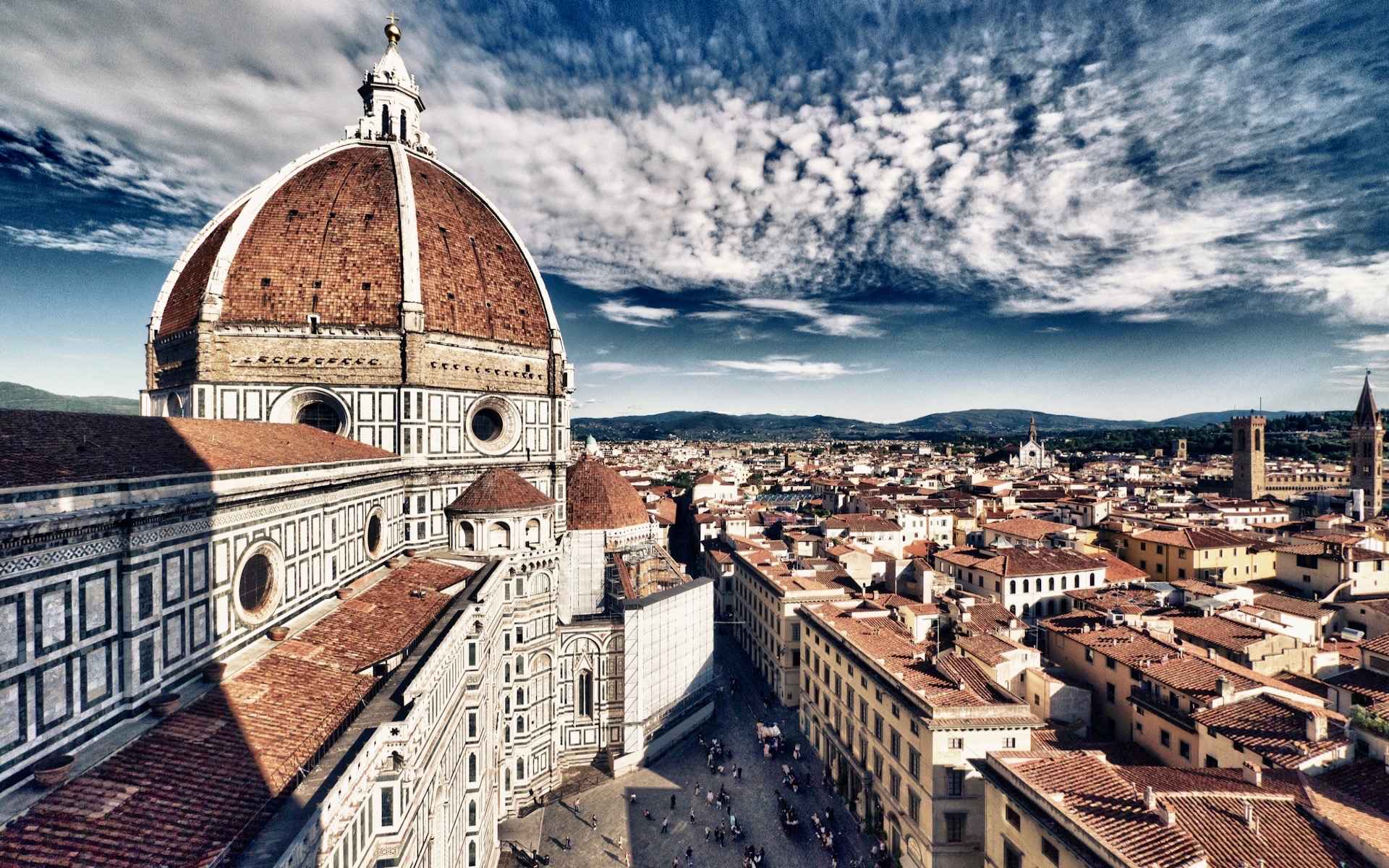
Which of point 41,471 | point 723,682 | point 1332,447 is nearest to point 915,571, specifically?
point 723,682

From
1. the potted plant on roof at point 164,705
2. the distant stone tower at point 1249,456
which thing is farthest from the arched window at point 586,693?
the distant stone tower at point 1249,456

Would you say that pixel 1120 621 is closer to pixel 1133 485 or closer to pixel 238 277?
pixel 238 277

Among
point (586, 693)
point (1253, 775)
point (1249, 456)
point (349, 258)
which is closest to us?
point (1253, 775)

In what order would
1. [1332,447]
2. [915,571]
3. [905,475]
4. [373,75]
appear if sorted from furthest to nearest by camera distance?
1. [1332,447]
2. [905,475]
3. [915,571]
4. [373,75]

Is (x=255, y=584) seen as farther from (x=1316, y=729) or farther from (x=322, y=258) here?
(x=1316, y=729)

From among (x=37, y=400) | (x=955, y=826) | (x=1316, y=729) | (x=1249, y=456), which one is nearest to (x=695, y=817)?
(x=955, y=826)

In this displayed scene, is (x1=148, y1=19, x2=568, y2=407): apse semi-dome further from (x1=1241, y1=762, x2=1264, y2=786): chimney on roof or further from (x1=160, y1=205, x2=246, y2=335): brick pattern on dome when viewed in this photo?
(x1=1241, y1=762, x2=1264, y2=786): chimney on roof
